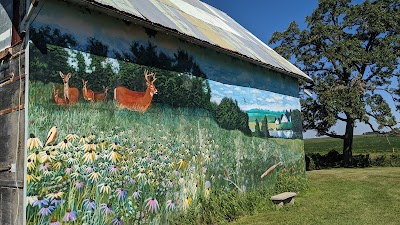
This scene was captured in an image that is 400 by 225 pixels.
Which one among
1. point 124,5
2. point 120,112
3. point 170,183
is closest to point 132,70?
point 120,112

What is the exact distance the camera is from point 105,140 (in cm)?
579

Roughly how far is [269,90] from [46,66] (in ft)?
23.2

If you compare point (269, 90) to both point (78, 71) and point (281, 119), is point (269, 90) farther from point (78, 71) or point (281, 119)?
point (78, 71)

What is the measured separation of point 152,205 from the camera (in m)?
6.47

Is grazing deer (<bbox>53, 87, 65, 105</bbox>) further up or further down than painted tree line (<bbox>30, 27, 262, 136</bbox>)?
further down

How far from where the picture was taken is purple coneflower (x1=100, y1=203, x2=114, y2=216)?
5.62 metres

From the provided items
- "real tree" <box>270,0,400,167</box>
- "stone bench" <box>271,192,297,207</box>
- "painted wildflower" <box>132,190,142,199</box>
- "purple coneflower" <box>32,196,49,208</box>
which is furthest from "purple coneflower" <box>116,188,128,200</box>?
"real tree" <box>270,0,400,167</box>

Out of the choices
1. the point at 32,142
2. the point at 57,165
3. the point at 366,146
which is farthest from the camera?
the point at 366,146

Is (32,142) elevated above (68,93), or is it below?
below

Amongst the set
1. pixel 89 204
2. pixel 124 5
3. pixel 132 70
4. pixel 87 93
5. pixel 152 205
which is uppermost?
pixel 124 5

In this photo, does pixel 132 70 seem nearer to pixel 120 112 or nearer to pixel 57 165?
pixel 120 112

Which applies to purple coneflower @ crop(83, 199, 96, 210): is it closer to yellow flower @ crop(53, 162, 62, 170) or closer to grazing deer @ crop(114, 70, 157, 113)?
yellow flower @ crop(53, 162, 62, 170)

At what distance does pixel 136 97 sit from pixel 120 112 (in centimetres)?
46

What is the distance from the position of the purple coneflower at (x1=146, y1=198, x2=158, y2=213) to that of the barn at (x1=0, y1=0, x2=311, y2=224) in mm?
17
